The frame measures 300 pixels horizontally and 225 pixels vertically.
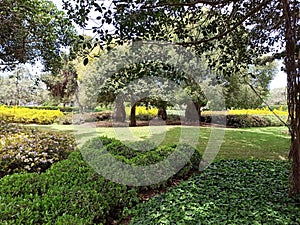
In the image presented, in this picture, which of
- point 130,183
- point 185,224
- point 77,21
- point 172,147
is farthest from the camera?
point 172,147

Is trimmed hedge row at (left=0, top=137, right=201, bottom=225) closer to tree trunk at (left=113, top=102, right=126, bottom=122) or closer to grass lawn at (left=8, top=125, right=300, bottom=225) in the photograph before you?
grass lawn at (left=8, top=125, right=300, bottom=225)

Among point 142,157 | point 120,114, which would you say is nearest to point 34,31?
point 142,157

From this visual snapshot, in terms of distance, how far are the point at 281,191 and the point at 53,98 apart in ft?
69.1

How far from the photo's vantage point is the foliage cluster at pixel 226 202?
245 cm

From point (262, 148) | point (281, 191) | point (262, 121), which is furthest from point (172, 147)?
point (262, 121)

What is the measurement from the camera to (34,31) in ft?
21.0

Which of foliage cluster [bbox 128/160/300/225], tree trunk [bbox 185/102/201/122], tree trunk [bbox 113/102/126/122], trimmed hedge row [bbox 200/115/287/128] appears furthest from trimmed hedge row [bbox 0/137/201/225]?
trimmed hedge row [bbox 200/115/287/128]

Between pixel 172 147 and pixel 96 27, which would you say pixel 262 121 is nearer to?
pixel 172 147

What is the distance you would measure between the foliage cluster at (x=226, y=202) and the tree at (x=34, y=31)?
12.5ft

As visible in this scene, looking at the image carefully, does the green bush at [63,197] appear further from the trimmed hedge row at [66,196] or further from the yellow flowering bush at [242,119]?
the yellow flowering bush at [242,119]

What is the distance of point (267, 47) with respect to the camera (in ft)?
16.2

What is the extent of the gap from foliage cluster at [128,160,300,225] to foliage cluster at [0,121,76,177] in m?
2.12

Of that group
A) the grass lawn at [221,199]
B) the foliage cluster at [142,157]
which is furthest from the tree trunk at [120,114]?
the grass lawn at [221,199]

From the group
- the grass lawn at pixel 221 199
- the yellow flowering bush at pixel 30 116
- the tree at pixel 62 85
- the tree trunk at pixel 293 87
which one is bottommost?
the grass lawn at pixel 221 199
